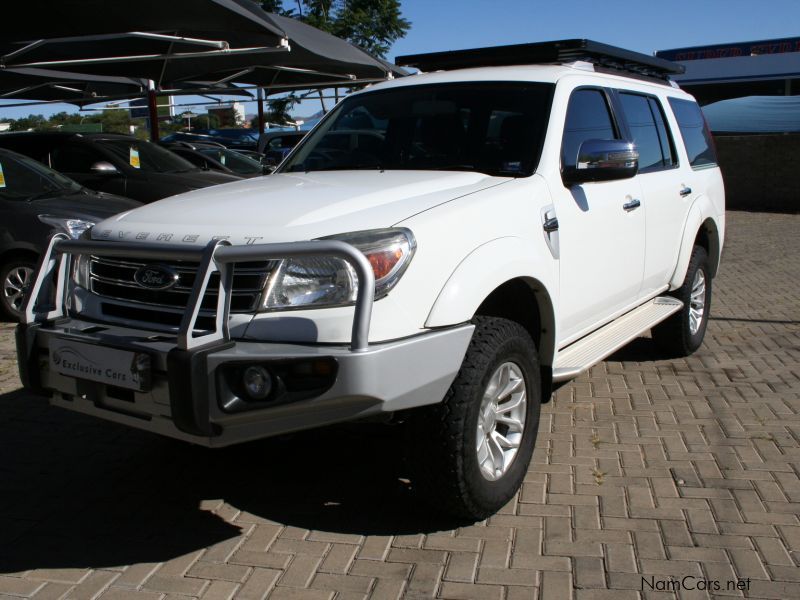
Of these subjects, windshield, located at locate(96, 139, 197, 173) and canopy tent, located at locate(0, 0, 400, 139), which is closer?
canopy tent, located at locate(0, 0, 400, 139)

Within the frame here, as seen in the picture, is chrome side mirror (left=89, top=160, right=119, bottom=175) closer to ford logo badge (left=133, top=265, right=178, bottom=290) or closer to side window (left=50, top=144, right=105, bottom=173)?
side window (left=50, top=144, right=105, bottom=173)

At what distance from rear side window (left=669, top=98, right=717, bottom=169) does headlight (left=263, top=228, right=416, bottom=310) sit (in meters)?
3.60

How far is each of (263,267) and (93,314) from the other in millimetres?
916

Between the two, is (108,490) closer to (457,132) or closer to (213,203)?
(213,203)

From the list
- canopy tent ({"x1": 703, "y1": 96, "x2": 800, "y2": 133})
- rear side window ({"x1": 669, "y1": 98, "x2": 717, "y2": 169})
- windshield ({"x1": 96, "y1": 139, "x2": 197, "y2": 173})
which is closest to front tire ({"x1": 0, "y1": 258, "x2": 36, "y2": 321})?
windshield ({"x1": 96, "y1": 139, "x2": 197, "y2": 173})

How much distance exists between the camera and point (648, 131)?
17.4ft

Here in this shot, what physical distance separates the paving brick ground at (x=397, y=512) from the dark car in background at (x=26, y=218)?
2054mm

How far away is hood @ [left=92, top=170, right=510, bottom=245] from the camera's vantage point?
3.10 meters

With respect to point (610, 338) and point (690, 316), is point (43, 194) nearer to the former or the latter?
point (610, 338)

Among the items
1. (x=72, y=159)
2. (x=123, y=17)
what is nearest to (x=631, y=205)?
(x=72, y=159)

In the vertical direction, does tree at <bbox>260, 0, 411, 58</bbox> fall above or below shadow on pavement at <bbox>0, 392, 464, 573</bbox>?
above

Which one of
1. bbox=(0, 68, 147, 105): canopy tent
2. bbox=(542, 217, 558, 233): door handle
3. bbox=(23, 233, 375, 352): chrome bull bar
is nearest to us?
bbox=(23, 233, 375, 352): chrome bull bar

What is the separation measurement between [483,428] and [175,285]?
4.41 ft

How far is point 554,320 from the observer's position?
3850 mm
